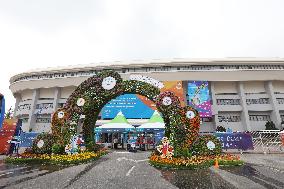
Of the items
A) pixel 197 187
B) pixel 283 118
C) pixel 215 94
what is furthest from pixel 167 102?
pixel 283 118

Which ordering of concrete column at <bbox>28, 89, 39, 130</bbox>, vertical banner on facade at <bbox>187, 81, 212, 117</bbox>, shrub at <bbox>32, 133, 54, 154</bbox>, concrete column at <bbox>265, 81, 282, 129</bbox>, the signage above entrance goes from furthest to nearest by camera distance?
concrete column at <bbox>28, 89, 39, 130</bbox>
concrete column at <bbox>265, 81, 282, 129</bbox>
vertical banner on facade at <bbox>187, 81, 212, 117</bbox>
shrub at <bbox>32, 133, 54, 154</bbox>
the signage above entrance

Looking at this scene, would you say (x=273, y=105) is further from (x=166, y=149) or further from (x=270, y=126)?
(x=166, y=149)

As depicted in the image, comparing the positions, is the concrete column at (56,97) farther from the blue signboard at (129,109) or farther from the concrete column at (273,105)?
the concrete column at (273,105)

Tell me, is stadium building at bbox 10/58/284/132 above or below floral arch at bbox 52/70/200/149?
above

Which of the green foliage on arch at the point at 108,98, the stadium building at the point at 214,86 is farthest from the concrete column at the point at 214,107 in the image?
the green foliage on arch at the point at 108,98

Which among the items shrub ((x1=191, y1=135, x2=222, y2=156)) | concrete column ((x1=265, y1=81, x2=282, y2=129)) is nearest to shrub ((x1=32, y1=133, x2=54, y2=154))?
shrub ((x1=191, y1=135, x2=222, y2=156))

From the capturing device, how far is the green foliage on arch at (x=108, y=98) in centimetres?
1346

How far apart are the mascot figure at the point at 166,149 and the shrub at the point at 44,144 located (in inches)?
320

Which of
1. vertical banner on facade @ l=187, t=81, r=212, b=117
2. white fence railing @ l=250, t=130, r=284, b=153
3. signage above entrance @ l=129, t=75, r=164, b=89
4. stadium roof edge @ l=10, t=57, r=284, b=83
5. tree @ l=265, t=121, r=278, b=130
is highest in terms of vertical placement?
stadium roof edge @ l=10, t=57, r=284, b=83

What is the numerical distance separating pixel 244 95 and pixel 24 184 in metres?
52.8

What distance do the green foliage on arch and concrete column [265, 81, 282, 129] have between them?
4485 cm

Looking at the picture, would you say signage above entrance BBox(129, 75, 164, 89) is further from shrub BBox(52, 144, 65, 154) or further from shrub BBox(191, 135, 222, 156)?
shrub BBox(52, 144, 65, 154)

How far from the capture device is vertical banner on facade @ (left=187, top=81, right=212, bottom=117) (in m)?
46.5

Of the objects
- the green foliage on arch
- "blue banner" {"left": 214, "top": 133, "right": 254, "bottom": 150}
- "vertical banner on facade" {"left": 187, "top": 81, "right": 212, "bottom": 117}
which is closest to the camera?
the green foliage on arch
